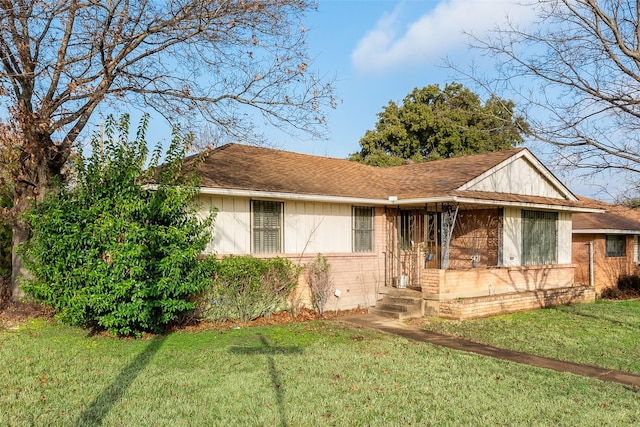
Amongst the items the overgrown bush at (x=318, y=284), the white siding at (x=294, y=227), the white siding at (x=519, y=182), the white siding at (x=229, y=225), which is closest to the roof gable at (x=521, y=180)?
the white siding at (x=519, y=182)

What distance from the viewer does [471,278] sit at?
14094 millimetres

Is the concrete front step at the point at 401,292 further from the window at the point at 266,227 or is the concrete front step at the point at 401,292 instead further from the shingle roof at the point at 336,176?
the window at the point at 266,227

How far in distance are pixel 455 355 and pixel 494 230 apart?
25.3 feet

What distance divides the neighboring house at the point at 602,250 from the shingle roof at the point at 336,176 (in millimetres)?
4637

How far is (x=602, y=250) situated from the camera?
21828 millimetres

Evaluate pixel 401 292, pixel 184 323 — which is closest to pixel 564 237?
pixel 401 292

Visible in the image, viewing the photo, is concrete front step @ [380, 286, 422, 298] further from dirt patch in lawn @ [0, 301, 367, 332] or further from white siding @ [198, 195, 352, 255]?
dirt patch in lawn @ [0, 301, 367, 332]

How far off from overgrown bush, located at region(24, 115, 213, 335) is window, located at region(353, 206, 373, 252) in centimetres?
531

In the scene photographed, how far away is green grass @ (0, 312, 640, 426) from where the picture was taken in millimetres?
5836

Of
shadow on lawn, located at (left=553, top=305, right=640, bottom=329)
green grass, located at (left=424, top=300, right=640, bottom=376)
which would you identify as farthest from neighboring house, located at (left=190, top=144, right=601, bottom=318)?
green grass, located at (left=424, top=300, right=640, bottom=376)

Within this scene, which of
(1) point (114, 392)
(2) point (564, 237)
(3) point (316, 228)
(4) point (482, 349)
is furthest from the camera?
(2) point (564, 237)

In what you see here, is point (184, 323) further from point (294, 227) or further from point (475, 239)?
point (475, 239)

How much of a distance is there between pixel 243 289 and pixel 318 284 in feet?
7.23

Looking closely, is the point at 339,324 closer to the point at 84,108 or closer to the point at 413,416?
the point at 413,416
